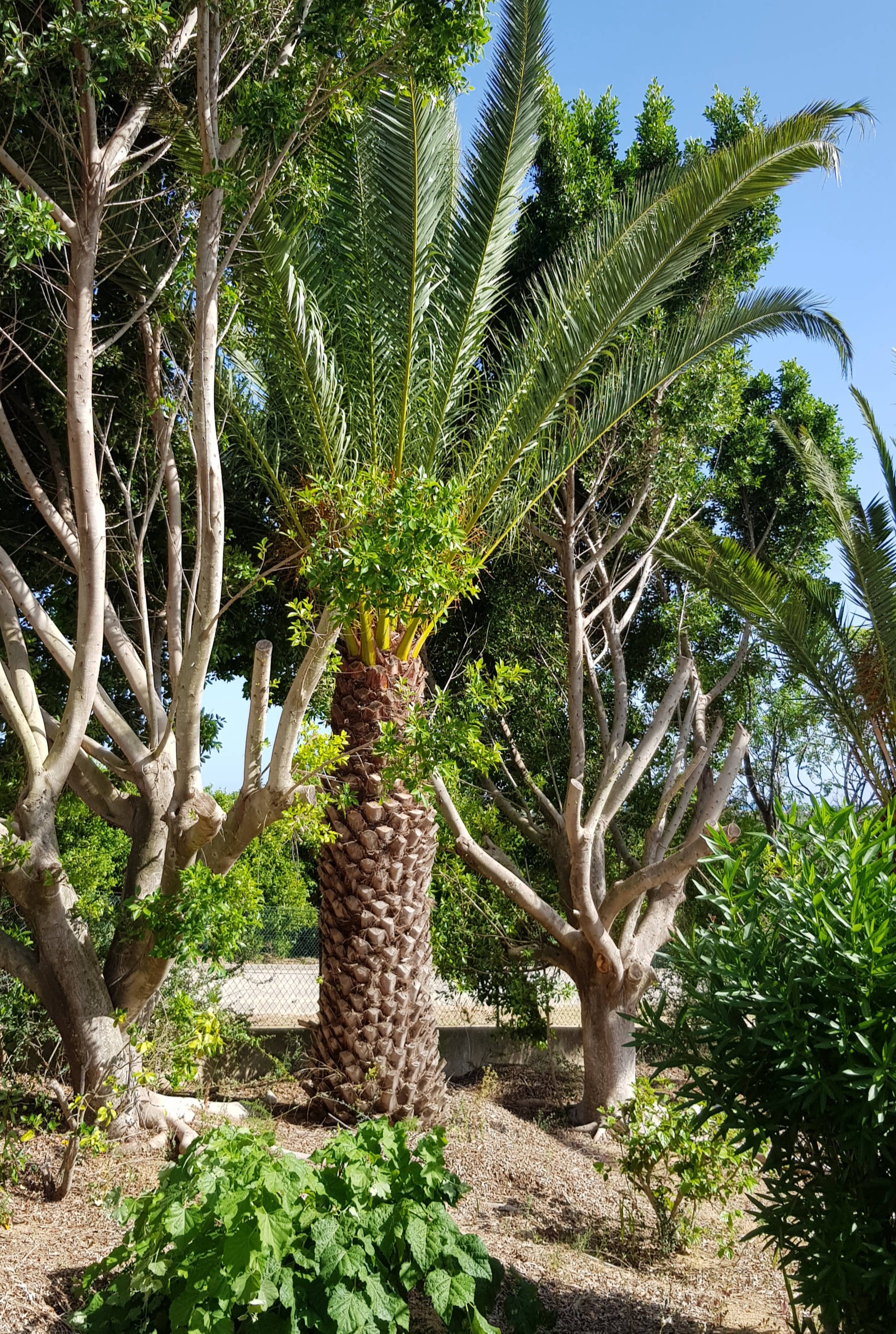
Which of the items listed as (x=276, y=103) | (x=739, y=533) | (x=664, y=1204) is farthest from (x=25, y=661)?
(x=739, y=533)

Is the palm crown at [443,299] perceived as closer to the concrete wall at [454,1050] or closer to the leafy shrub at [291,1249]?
the leafy shrub at [291,1249]

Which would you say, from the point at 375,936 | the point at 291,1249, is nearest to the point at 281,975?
the point at 375,936

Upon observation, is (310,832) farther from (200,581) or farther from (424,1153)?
(424,1153)

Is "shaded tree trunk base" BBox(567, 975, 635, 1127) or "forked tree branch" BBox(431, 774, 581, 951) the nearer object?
"forked tree branch" BBox(431, 774, 581, 951)

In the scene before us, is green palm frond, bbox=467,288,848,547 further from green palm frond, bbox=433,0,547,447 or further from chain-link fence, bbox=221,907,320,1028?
chain-link fence, bbox=221,907,320,1028

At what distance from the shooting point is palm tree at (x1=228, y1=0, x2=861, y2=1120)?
21.3 ft

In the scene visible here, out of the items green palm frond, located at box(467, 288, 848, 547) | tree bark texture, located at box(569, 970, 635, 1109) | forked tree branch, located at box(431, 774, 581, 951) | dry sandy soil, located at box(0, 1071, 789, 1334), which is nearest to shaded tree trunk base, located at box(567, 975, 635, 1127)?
tree bark texture, located at box(569, 970, 635, 1109)

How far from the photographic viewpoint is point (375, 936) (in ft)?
22.3

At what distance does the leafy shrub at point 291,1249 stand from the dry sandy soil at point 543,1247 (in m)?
0.33

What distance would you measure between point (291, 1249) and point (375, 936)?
358 cm

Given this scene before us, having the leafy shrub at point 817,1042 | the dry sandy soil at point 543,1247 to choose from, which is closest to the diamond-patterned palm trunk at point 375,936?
the dry sandy soil at point 543,1247

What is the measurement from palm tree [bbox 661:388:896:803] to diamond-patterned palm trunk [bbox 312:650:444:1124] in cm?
403

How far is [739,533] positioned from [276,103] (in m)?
8.81

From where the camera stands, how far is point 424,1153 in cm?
373
